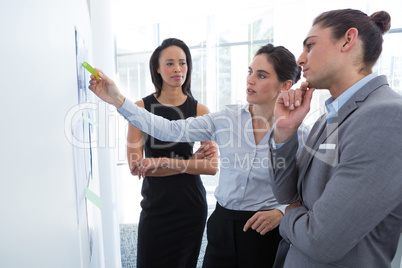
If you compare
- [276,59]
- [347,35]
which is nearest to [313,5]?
[276,59]

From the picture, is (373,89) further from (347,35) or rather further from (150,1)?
(150,1)

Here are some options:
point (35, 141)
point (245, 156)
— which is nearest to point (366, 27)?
point (245, 156)

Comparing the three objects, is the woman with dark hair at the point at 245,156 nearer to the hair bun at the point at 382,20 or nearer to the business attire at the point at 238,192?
the business attire at the point at 238,192

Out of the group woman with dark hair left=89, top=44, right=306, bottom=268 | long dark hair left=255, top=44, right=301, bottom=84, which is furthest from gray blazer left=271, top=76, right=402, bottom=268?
long dark hair left=255, top=44, right=301, bottom=84

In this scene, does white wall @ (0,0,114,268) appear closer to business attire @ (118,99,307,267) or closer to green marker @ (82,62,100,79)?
green marker @ (82,62,100,79)

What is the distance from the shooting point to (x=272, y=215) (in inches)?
47.4

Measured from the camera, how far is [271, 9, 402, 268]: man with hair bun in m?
0.65

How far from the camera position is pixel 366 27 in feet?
2.77

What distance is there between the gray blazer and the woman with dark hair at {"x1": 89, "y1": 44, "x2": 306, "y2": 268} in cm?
39

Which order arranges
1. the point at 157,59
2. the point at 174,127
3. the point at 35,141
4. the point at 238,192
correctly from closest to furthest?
1. the point at 35,141
2. the point at 238,192
3. the point at 174,127
4. the point at 157,59

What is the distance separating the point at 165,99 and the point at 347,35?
114 centimetres

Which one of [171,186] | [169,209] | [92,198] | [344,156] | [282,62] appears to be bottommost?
[169,209]

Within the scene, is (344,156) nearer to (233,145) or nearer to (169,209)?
(233,145)

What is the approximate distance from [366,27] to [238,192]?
2.62ft
